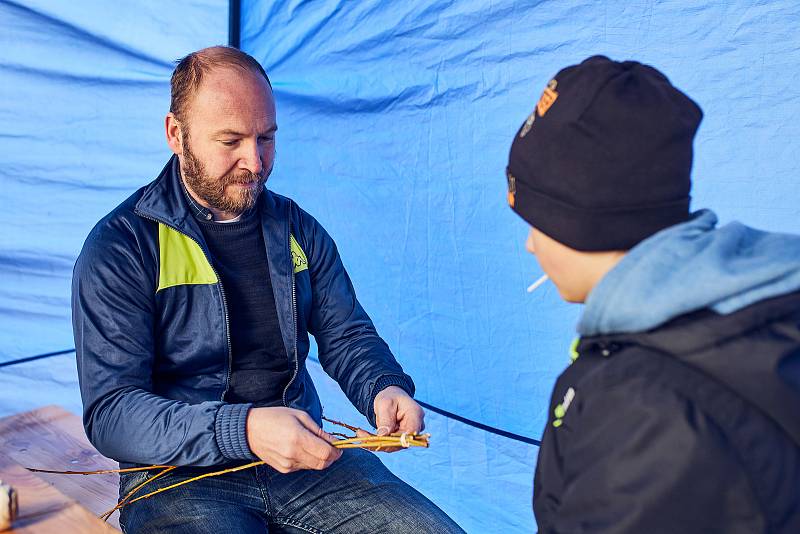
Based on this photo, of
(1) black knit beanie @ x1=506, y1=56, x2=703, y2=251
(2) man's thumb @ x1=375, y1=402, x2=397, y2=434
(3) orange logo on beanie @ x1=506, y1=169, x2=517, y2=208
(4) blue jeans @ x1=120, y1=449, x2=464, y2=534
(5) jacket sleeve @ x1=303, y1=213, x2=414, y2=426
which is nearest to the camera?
(1) black knit beanie @ x1=506, y1=56, x2=703, y2=251

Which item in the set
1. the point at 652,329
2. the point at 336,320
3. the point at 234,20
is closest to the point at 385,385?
the point at 336,320

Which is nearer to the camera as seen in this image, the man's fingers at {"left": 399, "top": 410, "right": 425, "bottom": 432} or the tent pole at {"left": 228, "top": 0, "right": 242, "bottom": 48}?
the man's fingers at {"left": 399, "top": 410, "right": 425, "bottom": 432}

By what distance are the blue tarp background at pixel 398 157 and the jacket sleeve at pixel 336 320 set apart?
18.0 inches

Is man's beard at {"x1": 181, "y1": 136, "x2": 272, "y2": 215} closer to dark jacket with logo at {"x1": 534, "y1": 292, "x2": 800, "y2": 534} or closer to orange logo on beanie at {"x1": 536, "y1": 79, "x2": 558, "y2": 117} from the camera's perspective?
orange logo on beanie at {"x1": 536, "y1": 79, "x2": 558, "y2": 117}

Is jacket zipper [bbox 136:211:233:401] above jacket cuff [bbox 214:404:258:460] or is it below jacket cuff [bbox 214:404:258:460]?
above

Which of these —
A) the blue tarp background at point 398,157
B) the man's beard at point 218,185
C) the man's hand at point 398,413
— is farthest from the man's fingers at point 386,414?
the blue tarp background at point 398,157

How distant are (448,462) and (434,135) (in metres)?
1.00

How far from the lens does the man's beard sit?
1.84 metres

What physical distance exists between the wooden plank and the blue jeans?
0.19m

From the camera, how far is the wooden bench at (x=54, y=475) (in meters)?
1.43

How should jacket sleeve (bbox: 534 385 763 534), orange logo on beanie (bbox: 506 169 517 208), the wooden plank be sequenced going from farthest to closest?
the wooden plank < orange logo on beanie (bbox: 506 169 517 208) < jacket sleeve (bbox: 534 385 763 534)

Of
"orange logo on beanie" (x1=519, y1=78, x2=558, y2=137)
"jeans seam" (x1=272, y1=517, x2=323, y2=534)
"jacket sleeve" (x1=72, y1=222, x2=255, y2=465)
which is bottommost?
"jeans seam" (x1=272, y1=517, x2=323, y2=534)

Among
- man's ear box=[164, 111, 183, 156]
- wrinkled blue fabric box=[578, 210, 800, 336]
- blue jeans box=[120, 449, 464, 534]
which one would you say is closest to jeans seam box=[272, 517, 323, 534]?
blue jeans box=[120, 449, 464, 534]

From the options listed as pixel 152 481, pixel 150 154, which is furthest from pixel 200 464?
pixel 150 154
